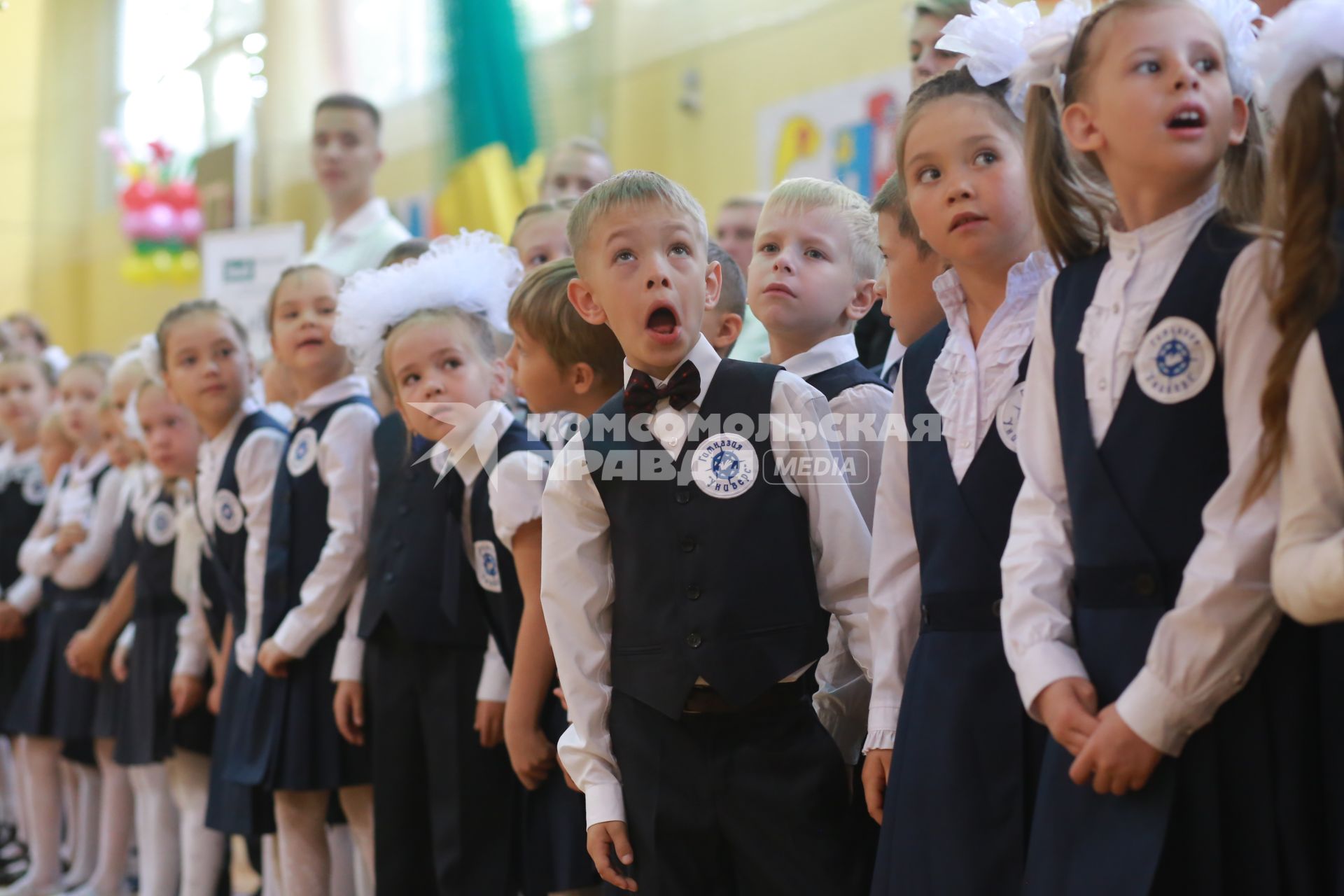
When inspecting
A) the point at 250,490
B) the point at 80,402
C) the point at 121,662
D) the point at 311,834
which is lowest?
the point at 311,834

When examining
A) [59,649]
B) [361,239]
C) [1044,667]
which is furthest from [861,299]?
[59,649]

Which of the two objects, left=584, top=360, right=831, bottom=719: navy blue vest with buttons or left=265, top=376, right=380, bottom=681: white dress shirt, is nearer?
left=584, top=360, right=831, bottom=719: navy blue vest with buttons

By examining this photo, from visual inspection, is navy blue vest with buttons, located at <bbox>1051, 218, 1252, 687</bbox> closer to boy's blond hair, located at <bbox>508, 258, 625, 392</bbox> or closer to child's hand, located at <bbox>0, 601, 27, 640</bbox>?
boy's blond hair, located at <bbox>508, 258, 625, 392</bbox>

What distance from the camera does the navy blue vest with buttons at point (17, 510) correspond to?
18.0 ft

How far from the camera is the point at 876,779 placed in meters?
1.83

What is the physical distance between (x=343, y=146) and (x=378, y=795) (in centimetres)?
284

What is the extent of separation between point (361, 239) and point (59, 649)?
1.82 m

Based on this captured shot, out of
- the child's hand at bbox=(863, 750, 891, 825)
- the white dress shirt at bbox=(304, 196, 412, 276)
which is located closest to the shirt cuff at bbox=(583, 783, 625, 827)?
the child's hand at bbox=(863, 750, 891, 825)

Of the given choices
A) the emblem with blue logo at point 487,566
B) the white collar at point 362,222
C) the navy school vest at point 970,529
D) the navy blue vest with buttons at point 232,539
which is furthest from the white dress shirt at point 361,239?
the navy school vest at point 970,529

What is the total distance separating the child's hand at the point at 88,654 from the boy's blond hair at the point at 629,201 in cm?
307

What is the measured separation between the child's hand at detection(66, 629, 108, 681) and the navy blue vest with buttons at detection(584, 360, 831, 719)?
10.0 ft

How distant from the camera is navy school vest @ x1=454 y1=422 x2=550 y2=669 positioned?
2.65m

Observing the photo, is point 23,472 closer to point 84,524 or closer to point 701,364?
point 84,524

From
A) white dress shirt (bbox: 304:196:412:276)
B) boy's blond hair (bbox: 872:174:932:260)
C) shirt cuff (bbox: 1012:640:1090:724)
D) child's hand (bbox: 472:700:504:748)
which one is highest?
white dress shirt (bbox: 304:196:412:276)
